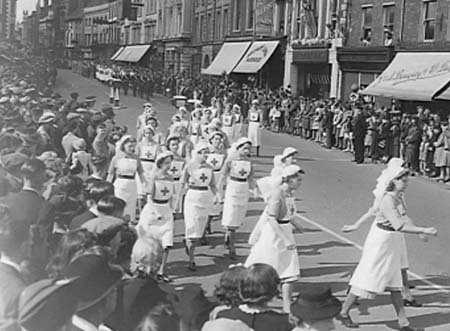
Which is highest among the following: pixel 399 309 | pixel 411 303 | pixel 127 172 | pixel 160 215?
pixel 127 172

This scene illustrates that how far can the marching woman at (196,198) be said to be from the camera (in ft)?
32.4

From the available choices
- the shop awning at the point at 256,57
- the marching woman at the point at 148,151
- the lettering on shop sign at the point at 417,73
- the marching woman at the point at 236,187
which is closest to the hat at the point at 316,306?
the marching woman at the point at 236,187

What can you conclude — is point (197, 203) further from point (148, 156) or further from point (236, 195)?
point (148, 156)

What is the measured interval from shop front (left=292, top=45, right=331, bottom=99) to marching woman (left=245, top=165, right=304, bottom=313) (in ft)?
87.9

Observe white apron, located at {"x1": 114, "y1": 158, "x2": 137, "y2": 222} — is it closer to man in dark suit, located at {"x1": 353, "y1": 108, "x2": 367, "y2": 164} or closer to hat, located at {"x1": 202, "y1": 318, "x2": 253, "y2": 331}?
hat, located at {"x1": 202, "y1": 318, "x2": 253, "y2": 331}

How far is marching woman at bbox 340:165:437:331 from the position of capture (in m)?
7.80

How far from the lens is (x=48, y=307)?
3.30 meters

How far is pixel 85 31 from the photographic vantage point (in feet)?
279

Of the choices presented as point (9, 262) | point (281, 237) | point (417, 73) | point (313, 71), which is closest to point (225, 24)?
point (313, 71)

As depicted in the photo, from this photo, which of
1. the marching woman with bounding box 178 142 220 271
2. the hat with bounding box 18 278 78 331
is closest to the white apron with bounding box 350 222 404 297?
the marching woman with bounding box 178 142 220 271

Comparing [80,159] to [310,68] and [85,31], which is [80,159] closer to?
[310,68]

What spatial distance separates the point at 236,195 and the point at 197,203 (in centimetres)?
98

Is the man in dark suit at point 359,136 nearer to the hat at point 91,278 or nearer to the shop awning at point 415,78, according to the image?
the shop awning at point 415,78

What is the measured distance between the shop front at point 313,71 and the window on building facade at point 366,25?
3052mm
